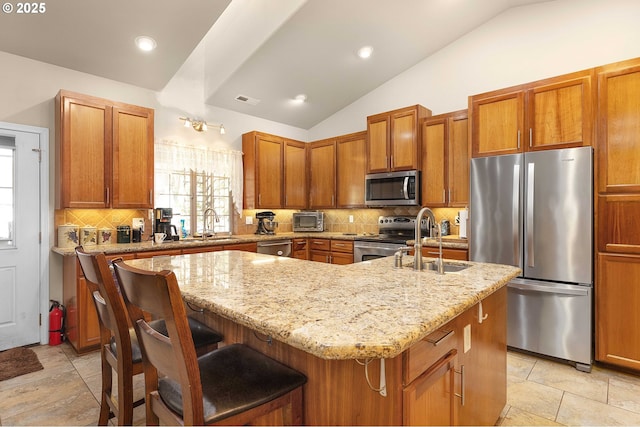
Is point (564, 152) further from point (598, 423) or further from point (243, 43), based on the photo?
point (243, 43)

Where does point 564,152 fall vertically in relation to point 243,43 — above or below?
below

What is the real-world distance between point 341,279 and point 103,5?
301 cm

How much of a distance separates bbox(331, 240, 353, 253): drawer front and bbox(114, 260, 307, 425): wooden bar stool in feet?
10.2

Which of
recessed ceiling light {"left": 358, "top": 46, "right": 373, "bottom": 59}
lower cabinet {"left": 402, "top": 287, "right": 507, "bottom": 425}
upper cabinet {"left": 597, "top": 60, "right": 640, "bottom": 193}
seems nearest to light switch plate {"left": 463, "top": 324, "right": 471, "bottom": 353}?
lower cabinet {"left": 402, "top": 287, "right": 507, "bottom": 425}

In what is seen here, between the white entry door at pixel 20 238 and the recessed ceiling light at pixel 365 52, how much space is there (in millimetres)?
3606

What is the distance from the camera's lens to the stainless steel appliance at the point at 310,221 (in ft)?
17.1

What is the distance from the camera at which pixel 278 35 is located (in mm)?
3549

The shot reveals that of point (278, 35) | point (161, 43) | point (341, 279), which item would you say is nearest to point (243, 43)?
point (278, 35)

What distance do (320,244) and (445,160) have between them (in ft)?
6.62

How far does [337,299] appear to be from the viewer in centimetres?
119

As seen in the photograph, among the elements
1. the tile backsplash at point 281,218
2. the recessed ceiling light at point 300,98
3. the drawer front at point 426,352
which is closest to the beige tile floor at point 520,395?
the drawer front at point 426,352

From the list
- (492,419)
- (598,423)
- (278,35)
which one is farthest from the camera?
(278,35)

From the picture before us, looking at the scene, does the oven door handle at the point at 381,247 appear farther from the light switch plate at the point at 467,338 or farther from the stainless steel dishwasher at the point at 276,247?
the light switch plate at the point at 467,338

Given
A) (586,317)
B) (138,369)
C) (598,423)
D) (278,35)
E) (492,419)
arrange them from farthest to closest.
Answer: (278,35) < (586,317) < (598,423) < (492,419) < (138,369)
